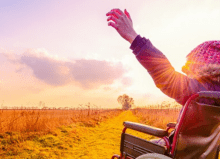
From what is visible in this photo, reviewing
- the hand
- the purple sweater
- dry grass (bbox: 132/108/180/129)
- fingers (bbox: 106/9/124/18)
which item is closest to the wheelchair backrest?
the purple sweater

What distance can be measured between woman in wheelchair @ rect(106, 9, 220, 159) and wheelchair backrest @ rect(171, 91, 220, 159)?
0.05 meters

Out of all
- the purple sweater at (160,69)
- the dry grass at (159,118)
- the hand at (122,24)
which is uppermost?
the hand at (122,24)

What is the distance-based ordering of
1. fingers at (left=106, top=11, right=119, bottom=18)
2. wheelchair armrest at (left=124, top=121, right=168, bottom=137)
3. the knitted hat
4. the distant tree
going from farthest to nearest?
the distant tree < wheelchair armrest at (left=124, top=121, right=168, bottom=137) < the knitted hat < fingers at (left=106, top=11, right=119, bottom=18)

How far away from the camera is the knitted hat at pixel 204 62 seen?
124cm

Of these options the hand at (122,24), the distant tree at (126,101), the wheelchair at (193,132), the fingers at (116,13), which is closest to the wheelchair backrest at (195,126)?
the wheelchair at (193,132)

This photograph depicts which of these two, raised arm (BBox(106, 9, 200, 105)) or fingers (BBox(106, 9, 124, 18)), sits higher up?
fingers (BBox(106, 9, 124, 18))

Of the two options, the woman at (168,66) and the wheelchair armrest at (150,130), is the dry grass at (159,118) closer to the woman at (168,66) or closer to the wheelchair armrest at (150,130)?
the wheelchair armrest at (150,130)

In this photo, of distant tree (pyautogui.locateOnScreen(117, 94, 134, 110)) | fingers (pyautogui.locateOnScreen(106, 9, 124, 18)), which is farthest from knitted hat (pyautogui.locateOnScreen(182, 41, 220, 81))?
distant tree (pyautogui.locateOnScreen(117, 94, 134, 110))

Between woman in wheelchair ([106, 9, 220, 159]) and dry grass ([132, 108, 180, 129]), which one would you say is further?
dry grass ([132, 108, 180, 129])

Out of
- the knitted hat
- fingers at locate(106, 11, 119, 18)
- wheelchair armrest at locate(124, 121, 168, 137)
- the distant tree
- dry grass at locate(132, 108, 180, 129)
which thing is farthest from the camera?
the distant tree

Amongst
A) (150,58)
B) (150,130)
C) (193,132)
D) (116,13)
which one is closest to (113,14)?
(116,13)

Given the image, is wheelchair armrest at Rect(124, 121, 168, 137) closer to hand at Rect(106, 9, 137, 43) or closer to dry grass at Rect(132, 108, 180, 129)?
hand at Rect(106, 9, 137, 43)

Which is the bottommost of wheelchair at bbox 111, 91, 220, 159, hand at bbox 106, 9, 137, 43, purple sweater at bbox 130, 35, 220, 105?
wheelchair at bbox 111, 91, 220, 159

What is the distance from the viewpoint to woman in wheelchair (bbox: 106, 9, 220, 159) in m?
1.15
